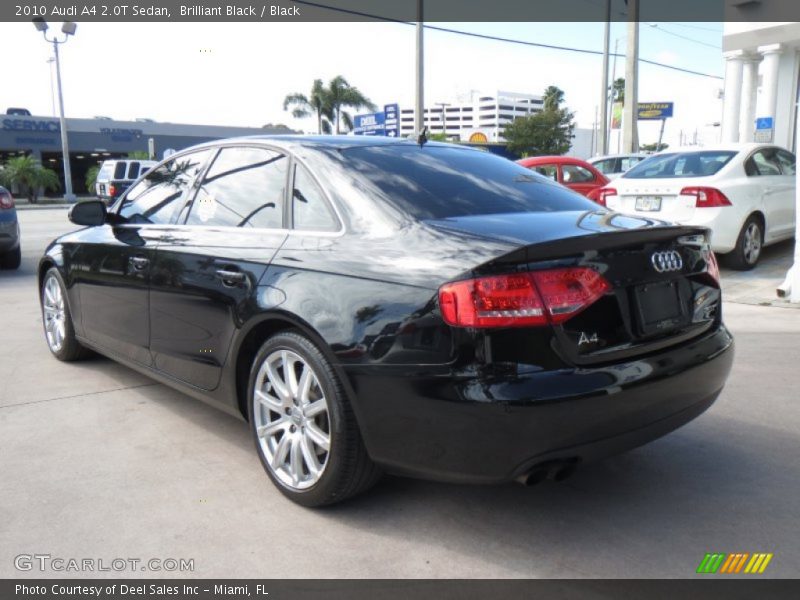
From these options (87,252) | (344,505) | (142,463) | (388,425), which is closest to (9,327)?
(87,252)

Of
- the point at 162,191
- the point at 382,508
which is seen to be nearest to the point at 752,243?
the point at 162,191

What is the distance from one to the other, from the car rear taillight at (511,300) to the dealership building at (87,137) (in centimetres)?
4998

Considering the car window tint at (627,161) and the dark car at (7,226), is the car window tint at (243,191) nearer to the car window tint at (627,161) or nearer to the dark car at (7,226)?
the dark car at (7,226)

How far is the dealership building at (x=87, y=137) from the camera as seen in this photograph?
47625 mm

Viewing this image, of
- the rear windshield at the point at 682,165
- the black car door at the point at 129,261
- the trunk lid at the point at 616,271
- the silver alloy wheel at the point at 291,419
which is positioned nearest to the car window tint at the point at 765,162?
the rear windshield at the point at 682,165

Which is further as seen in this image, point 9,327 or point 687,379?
point 9,327

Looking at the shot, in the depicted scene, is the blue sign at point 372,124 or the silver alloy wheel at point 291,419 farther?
the blue sign at point 372,124

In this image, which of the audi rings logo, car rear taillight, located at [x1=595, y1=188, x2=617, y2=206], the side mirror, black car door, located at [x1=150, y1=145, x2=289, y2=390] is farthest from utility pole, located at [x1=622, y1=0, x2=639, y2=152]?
the audi rings logo

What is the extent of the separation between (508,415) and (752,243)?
25.5 ft

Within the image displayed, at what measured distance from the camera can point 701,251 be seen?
3.16m

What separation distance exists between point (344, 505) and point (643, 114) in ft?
243

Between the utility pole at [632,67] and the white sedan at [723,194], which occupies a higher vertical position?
the utility pole at [632,67]

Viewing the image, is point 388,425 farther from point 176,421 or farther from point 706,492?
point 176,421

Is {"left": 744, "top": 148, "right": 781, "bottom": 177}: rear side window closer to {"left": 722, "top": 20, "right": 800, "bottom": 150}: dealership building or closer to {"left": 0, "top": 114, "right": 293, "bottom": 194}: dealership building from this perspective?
{"left": 722, "top": 20, "right": 800, "bottom": 150}: dealership building
